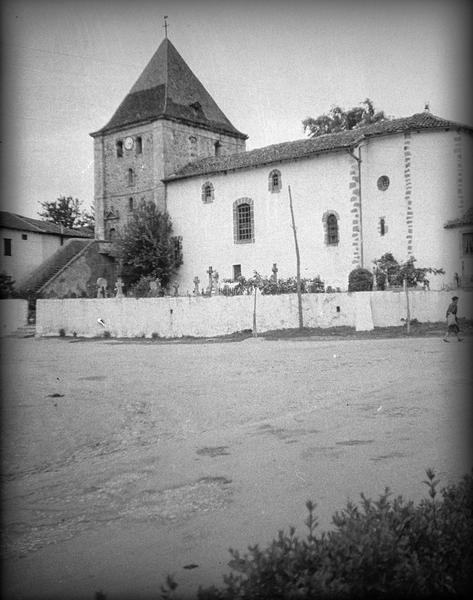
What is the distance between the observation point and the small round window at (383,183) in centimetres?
3028

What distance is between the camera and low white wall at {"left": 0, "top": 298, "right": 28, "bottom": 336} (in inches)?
1226

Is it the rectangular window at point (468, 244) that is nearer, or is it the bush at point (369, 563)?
the bush at point (369, 563)

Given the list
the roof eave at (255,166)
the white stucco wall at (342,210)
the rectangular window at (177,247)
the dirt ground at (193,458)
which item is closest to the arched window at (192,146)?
the roof eave at (255,166)

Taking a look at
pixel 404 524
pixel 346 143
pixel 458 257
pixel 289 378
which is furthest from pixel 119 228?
pixel 404 524

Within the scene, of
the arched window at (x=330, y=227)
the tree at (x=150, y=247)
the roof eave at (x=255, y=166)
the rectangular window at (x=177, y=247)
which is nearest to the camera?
the roof eave at (x=255, y=166)

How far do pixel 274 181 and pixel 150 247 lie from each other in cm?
814

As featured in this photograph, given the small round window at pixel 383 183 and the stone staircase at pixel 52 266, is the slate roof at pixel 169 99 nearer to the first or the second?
the stone staircase at pixel 52 266

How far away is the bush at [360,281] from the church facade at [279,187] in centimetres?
270

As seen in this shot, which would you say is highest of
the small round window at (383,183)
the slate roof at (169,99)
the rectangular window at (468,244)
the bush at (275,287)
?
the slate roof at (169,99)

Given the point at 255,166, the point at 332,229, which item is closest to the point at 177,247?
the point at 255,166

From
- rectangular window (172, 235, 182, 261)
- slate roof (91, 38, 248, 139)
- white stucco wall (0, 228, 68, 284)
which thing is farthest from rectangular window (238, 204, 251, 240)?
white stucco wall (0, 228, 68, 284)

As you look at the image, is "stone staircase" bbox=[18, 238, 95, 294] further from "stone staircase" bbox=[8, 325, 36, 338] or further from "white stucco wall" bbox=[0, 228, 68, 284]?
"stone staircase" bbox=[8, 325, 36, 338]

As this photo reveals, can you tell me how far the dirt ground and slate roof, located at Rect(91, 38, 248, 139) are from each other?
2897 centimetres

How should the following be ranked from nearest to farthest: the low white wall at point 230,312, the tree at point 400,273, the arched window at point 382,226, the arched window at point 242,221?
the low white wall at point 230,312, the tree at point 400,273, the arched window at point 382,226, the arched window at point 242,221
